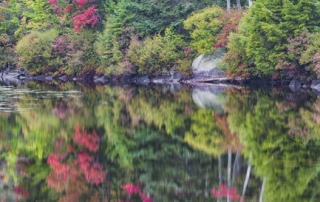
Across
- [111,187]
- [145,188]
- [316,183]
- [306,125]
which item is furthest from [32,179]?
[306,125]

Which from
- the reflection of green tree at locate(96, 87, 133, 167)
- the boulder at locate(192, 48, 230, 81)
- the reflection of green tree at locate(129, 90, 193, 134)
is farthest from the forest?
the reflection of green tree at locate(96, 87, 133, 167)

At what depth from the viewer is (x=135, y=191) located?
383 inches

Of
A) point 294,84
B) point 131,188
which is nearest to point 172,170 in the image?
point 131,188

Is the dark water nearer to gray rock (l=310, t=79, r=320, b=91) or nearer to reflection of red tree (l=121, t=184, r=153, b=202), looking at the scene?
reflection of red tree (l=121, t=184, r=153, b=202)

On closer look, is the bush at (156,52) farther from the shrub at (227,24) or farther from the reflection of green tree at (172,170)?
the reflection of green tree at (172,170)

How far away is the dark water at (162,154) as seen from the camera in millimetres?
9727

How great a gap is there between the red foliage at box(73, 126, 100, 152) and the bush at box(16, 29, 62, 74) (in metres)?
38.4

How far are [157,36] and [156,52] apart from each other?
1873 mm

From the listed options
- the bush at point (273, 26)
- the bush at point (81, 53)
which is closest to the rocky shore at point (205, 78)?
the bush at point (81, 53)

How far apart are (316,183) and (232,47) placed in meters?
29.9

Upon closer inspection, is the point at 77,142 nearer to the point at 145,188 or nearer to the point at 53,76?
the point at 145,188

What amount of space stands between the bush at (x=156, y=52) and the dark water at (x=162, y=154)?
76.7ft

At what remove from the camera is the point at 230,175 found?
1071cm

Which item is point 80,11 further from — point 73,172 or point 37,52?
point 73,172
